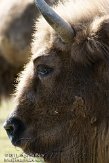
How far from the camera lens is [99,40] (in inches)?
183

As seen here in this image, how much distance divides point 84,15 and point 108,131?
0.85 m

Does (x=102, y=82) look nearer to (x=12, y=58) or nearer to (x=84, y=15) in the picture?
(x=84, y=15)

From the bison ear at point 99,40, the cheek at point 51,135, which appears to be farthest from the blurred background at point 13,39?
the bison ear at point 99,40

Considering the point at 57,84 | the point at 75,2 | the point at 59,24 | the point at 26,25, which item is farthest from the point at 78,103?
the point at 26,25

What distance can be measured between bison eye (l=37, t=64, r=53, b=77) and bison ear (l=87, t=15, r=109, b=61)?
0.38m

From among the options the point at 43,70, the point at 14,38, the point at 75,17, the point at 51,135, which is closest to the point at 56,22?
the point at 75,17

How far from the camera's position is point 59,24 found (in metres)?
4.73

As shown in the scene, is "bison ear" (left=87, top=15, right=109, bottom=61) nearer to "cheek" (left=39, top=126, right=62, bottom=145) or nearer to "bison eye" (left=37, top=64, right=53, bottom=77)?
"bison eye" (left=37, top=64, right=53, bottom=77)

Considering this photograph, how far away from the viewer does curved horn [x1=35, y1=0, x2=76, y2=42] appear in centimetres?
470

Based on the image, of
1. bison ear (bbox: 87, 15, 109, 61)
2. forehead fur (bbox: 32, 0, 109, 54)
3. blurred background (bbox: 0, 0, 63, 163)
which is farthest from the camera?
blurred background (bbox: 0, 0, 63, 163)

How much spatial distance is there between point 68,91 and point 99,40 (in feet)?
1.41

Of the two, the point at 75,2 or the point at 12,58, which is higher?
the point at 75,2

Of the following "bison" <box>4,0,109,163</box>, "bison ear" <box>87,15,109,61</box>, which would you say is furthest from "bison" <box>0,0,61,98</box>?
"bison ear" <box>87,15,109,61</box>

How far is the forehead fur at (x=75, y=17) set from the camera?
4.84 m
